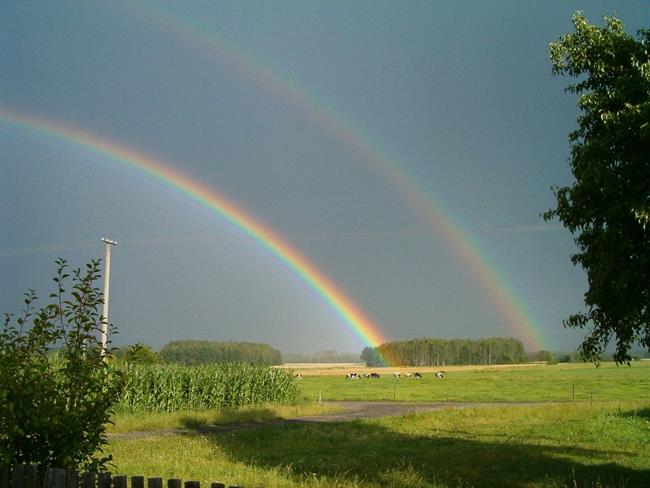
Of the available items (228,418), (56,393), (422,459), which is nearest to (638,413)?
(422,459)

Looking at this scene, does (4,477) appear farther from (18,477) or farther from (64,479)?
(64,479)

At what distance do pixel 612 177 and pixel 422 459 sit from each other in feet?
31.8

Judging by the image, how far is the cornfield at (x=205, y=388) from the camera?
37.2 m

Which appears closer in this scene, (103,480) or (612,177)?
(103,480)

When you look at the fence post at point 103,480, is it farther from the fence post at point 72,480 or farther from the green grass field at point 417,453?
the green grass field at point 417,453

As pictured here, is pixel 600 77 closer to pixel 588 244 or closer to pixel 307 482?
pixel 588 244

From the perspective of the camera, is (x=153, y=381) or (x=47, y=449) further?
(x=153, y=381)

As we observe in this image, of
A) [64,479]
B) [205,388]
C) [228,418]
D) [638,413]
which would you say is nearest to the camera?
[64,479]

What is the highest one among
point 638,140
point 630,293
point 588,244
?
point 638,140

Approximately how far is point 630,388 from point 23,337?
74.2 metres

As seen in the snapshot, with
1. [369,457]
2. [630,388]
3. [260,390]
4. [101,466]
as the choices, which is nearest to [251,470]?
[369,457]

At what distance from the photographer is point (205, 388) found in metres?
40.7

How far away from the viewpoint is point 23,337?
8062 mm

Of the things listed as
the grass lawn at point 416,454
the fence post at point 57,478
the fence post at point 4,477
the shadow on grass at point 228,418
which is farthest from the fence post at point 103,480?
the shadow on grass at point 228,418
